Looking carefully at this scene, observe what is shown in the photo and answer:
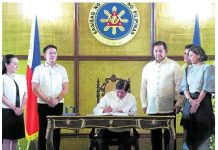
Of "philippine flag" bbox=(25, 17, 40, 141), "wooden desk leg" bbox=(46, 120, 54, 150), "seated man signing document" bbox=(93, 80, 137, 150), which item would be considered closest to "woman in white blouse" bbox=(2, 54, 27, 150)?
"philippine flag" bbox=(25, 17, 40, 141)

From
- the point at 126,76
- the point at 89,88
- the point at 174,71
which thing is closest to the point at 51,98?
the point at 89,88

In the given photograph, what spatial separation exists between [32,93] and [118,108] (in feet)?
3.79

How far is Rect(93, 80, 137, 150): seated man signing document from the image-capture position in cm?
496

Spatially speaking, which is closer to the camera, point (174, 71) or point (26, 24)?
point (174, 71)

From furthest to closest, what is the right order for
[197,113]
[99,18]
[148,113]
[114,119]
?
[99,18], [148,113], [197,113], [114,119]

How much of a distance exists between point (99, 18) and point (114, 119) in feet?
5.56

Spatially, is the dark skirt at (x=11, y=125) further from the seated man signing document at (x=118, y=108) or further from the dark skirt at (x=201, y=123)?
the dark skirt at (x=201, y=123)

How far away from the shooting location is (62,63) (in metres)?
6.00

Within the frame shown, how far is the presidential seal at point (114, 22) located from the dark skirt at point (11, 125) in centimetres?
152

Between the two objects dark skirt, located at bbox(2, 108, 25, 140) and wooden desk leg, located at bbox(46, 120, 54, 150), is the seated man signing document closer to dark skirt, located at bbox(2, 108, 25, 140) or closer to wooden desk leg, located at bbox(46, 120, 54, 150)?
wooden desk leg, located at bbox(46, 120, 54, 150)

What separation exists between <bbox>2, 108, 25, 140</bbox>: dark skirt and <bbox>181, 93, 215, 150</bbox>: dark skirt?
6.45 feet

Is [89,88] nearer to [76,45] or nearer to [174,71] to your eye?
[76,45]

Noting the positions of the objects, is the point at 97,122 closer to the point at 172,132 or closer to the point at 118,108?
the point at 118,108

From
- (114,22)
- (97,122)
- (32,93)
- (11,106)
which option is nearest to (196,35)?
(114,22)
